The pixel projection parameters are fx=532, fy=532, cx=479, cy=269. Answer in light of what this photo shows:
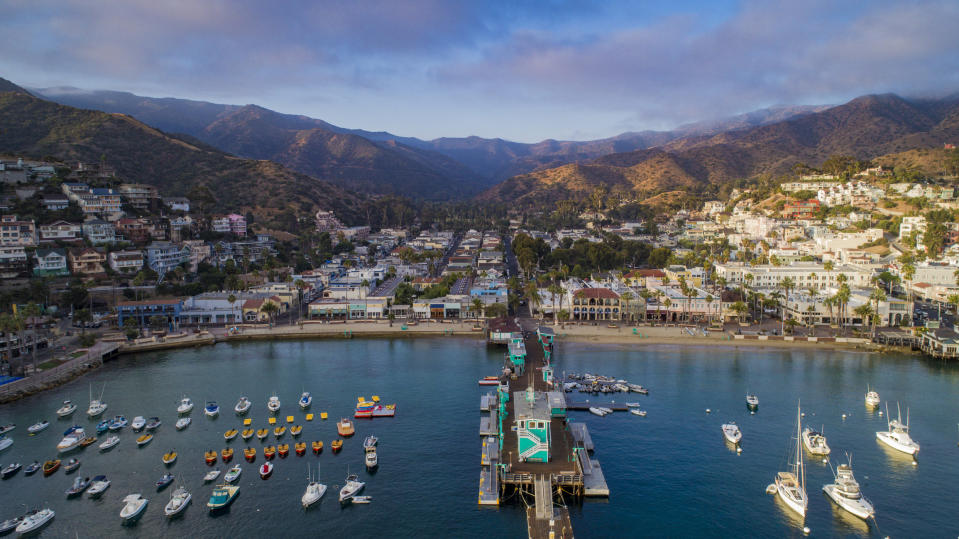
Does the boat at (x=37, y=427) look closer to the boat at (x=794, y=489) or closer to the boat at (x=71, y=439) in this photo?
the boat at (x=71, y=439)

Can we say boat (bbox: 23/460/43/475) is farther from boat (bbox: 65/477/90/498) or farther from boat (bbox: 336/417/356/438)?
boat (bbox: 336/417/356/438)

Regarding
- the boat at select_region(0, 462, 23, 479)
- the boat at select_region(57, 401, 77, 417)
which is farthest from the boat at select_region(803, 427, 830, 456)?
the boat at select_region(57, 401, 77, 417)

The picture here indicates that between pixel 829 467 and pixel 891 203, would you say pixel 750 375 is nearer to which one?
pixel 829 467

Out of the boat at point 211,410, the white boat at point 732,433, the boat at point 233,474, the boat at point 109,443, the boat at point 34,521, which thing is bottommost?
the boat at point 34,521

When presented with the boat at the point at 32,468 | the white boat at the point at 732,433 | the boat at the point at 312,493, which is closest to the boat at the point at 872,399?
the white boat at the point at 732,433

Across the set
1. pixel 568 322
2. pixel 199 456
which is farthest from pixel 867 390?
pixel 199 456

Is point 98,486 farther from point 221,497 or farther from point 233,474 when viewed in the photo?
point 221,497
